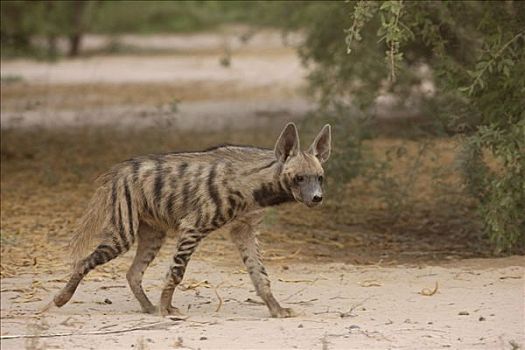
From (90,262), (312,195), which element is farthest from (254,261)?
(90,262)

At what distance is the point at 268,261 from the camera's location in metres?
9.45

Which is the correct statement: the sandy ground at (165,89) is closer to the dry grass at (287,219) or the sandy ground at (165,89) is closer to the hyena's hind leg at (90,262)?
the dry grass at (287,219)

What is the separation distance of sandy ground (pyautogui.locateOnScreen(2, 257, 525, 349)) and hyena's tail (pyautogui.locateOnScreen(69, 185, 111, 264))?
13.8 inches

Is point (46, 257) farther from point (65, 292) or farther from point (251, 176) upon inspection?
point (251, 176)

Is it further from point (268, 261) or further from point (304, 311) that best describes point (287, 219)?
point (304, 311)

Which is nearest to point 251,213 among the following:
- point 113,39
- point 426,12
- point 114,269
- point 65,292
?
point 65,292

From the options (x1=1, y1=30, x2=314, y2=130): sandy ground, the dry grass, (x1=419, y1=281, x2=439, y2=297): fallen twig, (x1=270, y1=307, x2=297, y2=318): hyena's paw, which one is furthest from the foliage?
(x1=1, y1=30, x2=314, y2=130): sandy ground

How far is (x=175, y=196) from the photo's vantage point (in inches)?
298

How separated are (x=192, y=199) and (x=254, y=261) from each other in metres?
0.53

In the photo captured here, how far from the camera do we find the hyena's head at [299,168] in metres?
7.28

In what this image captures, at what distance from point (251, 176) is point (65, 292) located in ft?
4.25

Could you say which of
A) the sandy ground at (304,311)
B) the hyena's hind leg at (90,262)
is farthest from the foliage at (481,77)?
the hyena's hind leg at (90,262)

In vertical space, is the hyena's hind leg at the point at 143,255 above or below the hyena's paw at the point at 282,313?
above

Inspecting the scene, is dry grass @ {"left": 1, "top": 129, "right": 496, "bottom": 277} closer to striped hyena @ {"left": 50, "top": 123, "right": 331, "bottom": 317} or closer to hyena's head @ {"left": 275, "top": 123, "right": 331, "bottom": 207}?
striped hyena @ {"left": 50, "top": 123, "right": 331, "bottom": 317}
